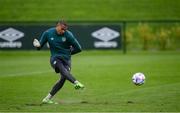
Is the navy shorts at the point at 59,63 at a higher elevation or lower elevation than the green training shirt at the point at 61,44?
lower

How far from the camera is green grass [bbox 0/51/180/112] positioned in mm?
14555

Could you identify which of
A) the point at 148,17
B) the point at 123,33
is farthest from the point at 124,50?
the point at 148,17

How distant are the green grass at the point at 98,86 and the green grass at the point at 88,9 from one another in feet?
44.1

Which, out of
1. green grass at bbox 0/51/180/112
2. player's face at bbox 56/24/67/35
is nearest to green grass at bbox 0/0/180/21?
green grass at bbox 0/51/180/112

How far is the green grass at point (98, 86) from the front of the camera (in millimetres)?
14555

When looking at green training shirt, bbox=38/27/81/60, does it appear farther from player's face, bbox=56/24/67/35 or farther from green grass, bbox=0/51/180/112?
green grass, bbox=0/51/180/112

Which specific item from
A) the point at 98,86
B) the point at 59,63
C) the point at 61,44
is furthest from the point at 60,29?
the point at 98,86

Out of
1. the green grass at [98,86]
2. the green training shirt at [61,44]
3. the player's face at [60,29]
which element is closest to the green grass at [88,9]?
the green grass at [98,86]

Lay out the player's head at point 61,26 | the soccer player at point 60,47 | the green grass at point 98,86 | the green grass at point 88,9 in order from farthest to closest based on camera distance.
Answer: the green grass at point 88,9, the soccer player at point 60,47, the player's head at point 61,26, the green grass at point 98,86

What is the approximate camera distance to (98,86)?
19.2 meters

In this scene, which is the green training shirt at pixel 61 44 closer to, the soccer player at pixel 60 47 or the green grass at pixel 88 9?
the soccer player at pixel 60 47

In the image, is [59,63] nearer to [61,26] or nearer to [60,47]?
[60,47]

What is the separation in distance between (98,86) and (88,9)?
27.0 metres

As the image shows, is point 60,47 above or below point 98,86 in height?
above
